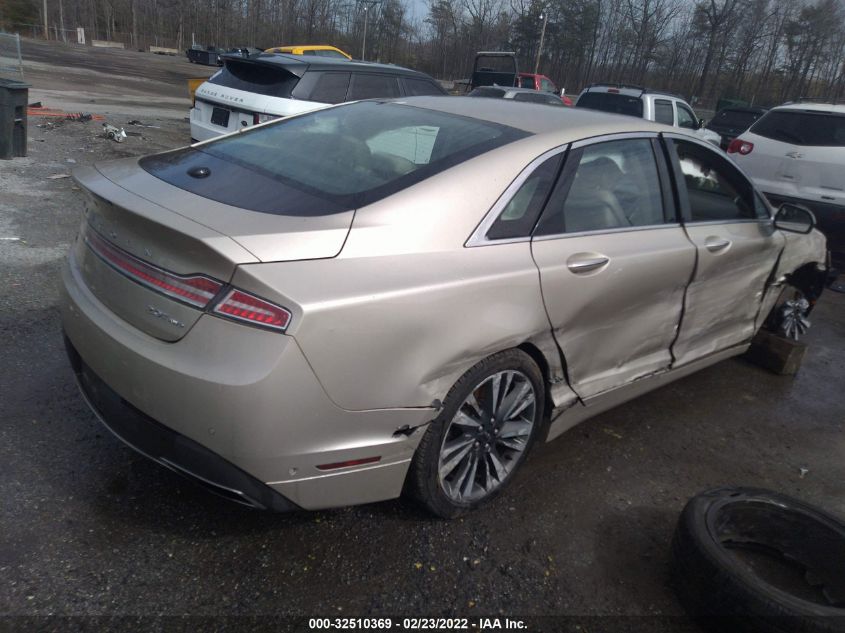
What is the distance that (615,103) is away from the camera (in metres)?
12.3

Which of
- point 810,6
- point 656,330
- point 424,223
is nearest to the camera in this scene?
point 424,223

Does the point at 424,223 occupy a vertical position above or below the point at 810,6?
below

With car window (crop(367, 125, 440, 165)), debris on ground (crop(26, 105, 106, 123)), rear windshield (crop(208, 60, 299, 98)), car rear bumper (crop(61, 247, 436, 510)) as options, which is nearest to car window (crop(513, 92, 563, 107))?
rear windshield (crop(208, 60, 299, 98))

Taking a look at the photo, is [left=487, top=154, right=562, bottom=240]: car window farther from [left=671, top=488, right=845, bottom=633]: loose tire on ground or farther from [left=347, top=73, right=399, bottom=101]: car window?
[left=347, top=73, right=399, bottom=101]: car window

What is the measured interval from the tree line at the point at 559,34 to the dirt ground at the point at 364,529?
142 ft

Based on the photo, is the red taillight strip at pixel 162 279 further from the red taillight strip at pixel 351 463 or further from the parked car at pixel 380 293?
the red taillight strip at pixel 351 463

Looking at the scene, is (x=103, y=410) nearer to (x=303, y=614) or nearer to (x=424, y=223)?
(x=303, y=614)

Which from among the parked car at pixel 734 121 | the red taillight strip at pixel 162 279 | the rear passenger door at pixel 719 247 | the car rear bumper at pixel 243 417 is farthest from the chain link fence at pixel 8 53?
the parked car at pixel 734 121

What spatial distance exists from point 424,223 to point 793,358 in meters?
3.61

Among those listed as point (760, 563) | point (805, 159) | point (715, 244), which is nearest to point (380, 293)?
point (760, 563)

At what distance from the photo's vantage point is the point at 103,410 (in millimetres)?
2436

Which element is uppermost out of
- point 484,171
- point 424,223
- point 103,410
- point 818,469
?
point 484,171

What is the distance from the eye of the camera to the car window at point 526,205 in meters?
2.59

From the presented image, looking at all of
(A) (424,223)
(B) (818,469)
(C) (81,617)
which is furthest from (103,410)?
(B) (818,469)
